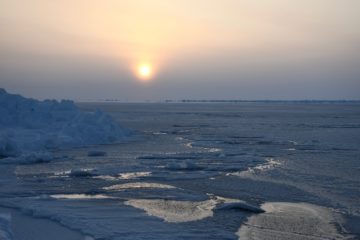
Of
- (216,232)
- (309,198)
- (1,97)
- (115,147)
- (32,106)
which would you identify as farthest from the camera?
(32,106)

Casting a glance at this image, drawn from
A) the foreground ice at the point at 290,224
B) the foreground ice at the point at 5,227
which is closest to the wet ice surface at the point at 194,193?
the foreground ice at the point at 290,224

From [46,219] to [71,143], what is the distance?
600 inches

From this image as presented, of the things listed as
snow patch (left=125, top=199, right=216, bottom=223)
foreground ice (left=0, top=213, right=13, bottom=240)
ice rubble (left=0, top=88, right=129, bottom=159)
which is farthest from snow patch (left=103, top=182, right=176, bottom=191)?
ice rubble (left=0, top=88, right=129, bottom=159)

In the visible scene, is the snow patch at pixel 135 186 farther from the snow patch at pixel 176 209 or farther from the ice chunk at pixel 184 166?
the ice chunk at pixel 184 166

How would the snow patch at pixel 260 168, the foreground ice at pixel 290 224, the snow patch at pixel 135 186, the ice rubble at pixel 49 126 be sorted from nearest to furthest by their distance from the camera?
the foreground ice at pixel 290 224 → the snow patch at pixel 135 186 → the snow patch at pixel 260 168 → the ice rubble at pixel 49 126

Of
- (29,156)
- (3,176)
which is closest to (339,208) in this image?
(3,176)

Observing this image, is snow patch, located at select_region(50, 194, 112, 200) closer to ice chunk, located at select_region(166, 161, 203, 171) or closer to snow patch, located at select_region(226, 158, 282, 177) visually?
ice chunk, located at select_region(166, 161, 203, 171)

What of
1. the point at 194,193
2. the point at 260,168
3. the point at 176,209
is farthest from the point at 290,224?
the point at 260,168

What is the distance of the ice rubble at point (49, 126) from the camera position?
2309 centimetres

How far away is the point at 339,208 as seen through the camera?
32.5ft

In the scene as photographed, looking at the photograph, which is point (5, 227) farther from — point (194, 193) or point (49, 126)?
point (49, 126)

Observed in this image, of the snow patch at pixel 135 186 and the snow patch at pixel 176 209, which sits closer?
the snow patch at pixel 176 209

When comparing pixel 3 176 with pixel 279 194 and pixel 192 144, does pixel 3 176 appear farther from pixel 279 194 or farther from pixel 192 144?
pixel 192 144

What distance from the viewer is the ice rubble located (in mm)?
23094
